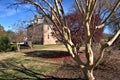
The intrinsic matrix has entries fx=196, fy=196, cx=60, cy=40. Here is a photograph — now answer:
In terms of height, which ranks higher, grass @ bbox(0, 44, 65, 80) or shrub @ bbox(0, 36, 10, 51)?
shrub @ bbox(0, 36, 10, 51)

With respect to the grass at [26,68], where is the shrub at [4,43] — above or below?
above

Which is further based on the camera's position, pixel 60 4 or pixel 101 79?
pixel 101 79

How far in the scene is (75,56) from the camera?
834 cm

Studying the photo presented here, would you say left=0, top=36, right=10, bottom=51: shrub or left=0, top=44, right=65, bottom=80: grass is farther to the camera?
left=0, top=36, right=10, bottom=51: shrub

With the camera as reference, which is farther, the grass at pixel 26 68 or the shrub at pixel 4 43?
the shrub at pixel 4 43

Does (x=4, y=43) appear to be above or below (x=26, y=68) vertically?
above

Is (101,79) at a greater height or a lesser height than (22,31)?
lesser

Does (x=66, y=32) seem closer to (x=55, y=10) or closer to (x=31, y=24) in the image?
(x=55, y=10)

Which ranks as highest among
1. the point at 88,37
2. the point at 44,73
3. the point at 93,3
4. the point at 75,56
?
the point at 93,3

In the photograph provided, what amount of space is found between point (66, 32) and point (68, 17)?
39.8 feet

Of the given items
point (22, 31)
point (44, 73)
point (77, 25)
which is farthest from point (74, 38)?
point (22, 31)

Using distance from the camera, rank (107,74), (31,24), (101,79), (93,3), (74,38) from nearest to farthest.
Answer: (93,3), (101,79), (107,74), (74,38), (31,24)

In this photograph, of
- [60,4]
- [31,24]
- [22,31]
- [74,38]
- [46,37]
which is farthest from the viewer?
[46,37]

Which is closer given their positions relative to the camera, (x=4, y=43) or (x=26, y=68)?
(x=26, y=68)
